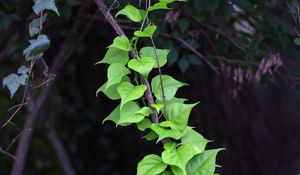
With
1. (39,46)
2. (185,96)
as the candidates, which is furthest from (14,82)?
(185,96)

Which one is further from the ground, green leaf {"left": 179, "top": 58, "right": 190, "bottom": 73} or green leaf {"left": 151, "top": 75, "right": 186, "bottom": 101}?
green leaf {"left": 151, "top": 75, "right": 186, "bottom": 101}

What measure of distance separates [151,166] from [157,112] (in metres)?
0.11

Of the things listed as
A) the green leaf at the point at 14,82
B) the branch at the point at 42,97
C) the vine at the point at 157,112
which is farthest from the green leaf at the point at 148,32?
the branch at the point at 42,97

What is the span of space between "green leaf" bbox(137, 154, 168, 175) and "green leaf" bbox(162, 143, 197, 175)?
25 millimetres

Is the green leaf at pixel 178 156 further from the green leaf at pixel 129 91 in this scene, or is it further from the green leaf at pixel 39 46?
the green leaf at pixel 39 46

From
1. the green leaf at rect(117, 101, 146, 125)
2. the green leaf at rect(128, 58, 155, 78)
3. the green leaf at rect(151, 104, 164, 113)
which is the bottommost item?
the green leaf at rect(117, 101, 146, 125)

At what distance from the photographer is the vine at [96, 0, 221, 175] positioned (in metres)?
1.13

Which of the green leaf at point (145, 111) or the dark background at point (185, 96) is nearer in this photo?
the green leaf at point (145, 111)

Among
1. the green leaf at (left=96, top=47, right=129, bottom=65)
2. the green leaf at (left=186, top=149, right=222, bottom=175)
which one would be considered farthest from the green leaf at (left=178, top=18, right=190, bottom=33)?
the green leaf at (left=186, top=149, right=222, bottom=175)

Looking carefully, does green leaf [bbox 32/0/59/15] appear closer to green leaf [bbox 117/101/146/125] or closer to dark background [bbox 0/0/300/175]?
green leaf [bbox 117/101/146/125]

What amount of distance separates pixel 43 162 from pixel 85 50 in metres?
0.72

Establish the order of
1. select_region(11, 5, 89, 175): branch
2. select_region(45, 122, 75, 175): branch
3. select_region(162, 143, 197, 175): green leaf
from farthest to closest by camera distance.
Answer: select_region(45, 122, 75, 175): branch
select_region(11, 5, 89, 175): branch
select_region(162, 143, 197, 175): green leaf

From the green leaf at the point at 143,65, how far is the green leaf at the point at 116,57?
53 millimetres

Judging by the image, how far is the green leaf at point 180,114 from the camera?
3.77 ft
